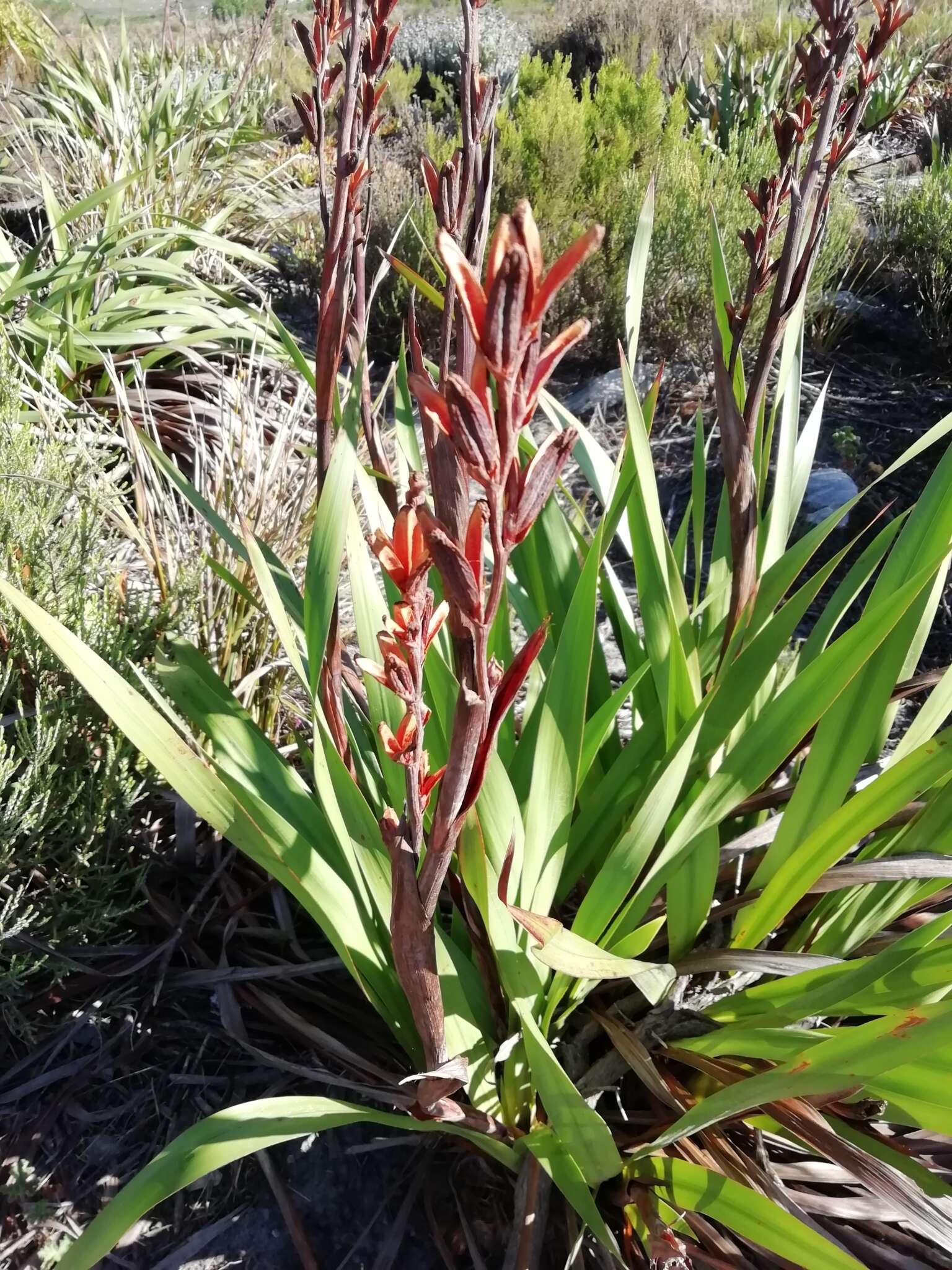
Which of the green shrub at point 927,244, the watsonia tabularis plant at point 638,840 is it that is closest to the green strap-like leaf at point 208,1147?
the watsonia tabularis plant at point 638,840

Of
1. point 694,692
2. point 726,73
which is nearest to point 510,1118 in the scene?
point 694,692

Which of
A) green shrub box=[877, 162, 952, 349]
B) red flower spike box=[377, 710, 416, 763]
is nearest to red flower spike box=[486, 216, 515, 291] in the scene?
red flower spike box=[377, 710, 416, 763]

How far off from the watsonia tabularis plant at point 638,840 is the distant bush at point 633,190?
7.39 feet

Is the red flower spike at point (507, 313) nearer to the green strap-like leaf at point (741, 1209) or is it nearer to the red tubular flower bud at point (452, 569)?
the red tubular flower bud at point (452, 569)

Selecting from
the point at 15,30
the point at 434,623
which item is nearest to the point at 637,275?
the point at 434,623

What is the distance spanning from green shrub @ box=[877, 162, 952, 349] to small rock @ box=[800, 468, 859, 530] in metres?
1.12

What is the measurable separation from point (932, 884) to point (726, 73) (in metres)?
5.22

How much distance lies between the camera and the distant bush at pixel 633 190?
130 inches

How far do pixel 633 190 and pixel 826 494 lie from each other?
1.93 m

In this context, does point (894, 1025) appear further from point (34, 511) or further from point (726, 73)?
point (726, 73)

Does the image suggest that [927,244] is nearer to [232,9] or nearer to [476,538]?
[476,538]

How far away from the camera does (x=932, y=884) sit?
1.01 metres

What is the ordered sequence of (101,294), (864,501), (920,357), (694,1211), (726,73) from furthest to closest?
1. (726,73)
2. (920,357)
3. (101,294)
4. (864,501)
5. (694,1211)

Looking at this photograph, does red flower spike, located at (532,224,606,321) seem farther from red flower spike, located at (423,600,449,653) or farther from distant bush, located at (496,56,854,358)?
distant bush, located at (496,56,854,358)
